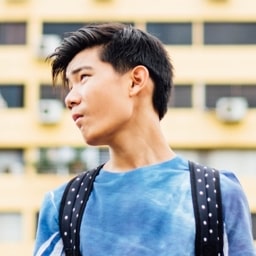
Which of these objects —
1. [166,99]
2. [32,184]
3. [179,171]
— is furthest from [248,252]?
[32,184]

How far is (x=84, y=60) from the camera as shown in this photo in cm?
223

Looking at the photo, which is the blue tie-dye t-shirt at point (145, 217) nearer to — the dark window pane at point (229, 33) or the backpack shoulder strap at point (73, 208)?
the backpack shoulder strap at point (73, 208)

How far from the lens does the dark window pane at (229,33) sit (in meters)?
20.7

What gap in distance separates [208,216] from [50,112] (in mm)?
18735

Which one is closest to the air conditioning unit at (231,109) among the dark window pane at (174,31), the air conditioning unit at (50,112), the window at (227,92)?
the window at (227,92)

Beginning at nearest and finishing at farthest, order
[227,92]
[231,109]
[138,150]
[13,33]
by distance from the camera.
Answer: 1. [138,150]
2. [231,109]
3. [227,92]
4. [13,33]

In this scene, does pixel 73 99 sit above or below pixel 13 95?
above

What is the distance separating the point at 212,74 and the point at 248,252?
734 inches

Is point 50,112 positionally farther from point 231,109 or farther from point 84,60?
point 84,60

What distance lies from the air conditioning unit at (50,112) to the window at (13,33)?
129 centimetres

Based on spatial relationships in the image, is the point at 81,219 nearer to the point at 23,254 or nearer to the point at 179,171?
the point at 179,171

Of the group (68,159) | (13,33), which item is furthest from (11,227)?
(13,33)

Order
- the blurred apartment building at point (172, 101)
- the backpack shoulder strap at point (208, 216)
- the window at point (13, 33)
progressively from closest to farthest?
the backpack shoulder strap at point (208, 216)
the blurred apartment building at point (172, 101)
the window at point (13, 33)

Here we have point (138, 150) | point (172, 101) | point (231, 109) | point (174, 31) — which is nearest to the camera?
point (138, 150)
